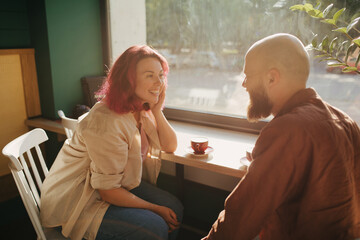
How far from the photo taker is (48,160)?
2439 mm

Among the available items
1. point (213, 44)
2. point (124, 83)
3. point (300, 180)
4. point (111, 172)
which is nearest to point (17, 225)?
point (111, 172)

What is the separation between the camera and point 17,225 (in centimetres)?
215

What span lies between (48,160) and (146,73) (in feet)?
4.87

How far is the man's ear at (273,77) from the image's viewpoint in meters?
1.00

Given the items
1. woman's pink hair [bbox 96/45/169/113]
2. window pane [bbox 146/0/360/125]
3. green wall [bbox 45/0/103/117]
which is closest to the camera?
woman's pink hair [bbox 96/45/169/113]

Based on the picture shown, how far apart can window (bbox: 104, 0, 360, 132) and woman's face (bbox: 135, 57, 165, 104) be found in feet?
2.27

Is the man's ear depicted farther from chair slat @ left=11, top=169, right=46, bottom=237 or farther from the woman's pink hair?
chair slat @ left=11, top=169, right=46, bottom=237

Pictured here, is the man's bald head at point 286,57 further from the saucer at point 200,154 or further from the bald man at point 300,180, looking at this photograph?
the saucer at point 200,154

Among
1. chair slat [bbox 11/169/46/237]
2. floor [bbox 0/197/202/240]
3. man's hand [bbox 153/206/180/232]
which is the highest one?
chair slat [bbox 11/169/46/237]

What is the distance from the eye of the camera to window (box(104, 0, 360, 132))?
171cm

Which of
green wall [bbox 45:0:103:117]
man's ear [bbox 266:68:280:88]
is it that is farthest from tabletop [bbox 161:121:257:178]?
green wall [bbox 45:0:103:117]

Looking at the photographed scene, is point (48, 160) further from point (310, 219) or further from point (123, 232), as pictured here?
point (310, 219)

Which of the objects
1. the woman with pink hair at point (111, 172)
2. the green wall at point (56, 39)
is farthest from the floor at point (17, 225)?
the green wall at point (56, 39)

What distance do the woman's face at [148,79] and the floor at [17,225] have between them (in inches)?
42.1
